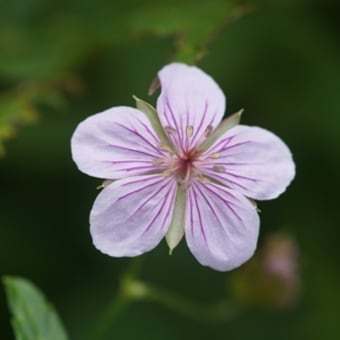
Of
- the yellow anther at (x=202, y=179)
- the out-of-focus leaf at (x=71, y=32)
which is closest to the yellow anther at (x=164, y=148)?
the yellow anther at (x=202, y=179)

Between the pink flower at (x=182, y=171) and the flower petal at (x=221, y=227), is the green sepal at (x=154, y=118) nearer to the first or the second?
the pink flower at (x=182, y=171)

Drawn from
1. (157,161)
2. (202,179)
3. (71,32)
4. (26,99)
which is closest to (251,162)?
(202,179)

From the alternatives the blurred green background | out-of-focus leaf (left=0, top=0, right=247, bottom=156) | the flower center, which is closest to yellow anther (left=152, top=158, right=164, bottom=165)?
the flower center

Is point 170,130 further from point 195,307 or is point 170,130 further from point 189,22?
point 195,307

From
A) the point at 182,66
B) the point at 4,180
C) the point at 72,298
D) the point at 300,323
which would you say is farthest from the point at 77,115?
the point at 182,66

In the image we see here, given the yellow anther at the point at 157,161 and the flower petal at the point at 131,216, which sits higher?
the yellow anther at the point at 157,161

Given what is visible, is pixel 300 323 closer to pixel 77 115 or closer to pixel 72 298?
pixel 72 298

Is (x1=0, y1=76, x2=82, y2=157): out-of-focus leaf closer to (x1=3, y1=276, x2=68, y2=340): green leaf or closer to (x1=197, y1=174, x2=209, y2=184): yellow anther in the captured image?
(x1=3, y1=276, x2=68, y2=340): green leaf
